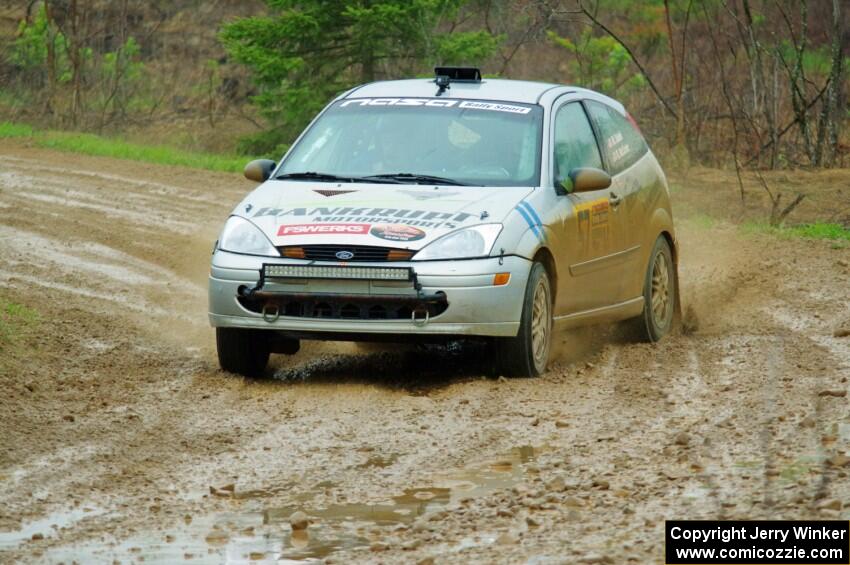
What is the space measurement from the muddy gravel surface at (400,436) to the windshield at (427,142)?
3.85ft

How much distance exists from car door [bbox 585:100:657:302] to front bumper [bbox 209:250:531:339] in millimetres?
1703

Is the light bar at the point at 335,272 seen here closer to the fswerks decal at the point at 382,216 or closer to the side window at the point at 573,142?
the fswerks decal at the point at 382,216

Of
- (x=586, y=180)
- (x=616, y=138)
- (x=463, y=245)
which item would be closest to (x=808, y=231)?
(x=616, y=138)

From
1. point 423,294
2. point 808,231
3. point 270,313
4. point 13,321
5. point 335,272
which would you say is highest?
point 335,272

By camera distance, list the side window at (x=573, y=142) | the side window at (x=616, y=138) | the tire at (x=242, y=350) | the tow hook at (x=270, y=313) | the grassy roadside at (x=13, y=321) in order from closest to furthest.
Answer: the tow hook at (x=270, y=313), the tire at (x=242, y=350), the grassy roadside at (x=13, y=321), the side window at (x=573, y=142), the side window at (x=616, y=138)

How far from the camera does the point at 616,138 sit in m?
10.6

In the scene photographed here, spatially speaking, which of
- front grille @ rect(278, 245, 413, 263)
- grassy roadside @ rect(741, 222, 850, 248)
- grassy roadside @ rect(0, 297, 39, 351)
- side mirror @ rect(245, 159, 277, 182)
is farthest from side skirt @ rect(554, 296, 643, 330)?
grassy roadside @ rect(741, 222, 850, 248)

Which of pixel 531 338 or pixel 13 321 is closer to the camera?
pixel 531 338

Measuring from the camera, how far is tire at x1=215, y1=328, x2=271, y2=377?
28.6 ft

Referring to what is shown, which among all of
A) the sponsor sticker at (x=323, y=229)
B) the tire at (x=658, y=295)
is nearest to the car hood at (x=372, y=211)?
the sponsor sticker at (x=323, y=229)

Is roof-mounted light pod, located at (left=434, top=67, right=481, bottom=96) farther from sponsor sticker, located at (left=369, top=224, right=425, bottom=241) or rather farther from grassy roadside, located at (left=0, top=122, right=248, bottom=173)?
grassy roadside, located at (left=0, top=122, right=248, bottom=173)

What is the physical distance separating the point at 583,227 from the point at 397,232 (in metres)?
1.56

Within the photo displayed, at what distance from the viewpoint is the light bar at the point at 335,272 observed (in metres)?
8.17

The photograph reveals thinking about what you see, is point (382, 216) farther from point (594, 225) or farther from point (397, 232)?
point (594, 225)
